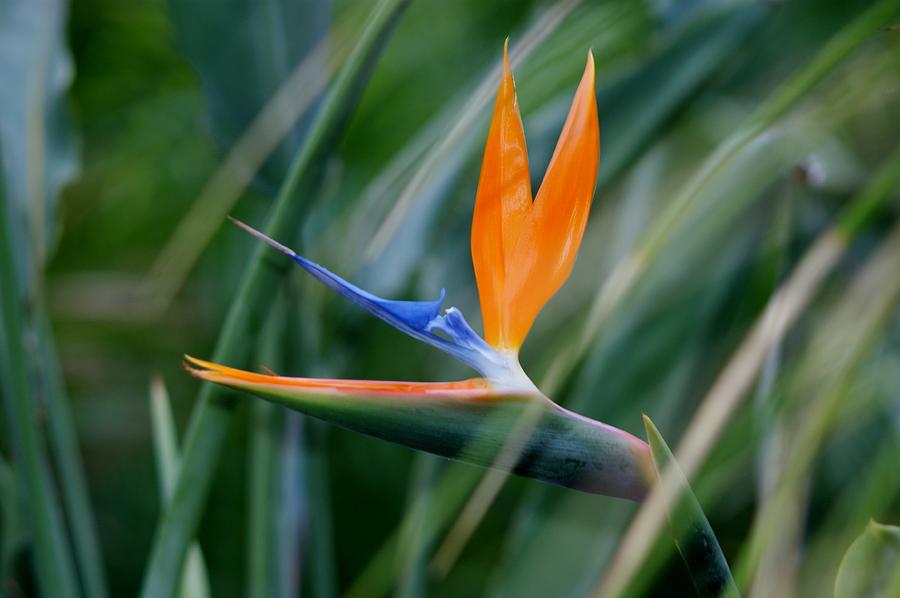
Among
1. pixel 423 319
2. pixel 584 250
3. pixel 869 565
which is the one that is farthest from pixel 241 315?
pixel 584 250

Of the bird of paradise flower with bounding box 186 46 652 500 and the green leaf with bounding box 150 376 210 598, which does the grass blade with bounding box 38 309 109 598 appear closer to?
the green leaf with bounding box 150 376 210 598

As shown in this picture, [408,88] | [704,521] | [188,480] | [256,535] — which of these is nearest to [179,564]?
[188,480]

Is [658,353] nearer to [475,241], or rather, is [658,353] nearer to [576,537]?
[576,537]

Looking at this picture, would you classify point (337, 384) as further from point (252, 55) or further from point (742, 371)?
point (252, 55)

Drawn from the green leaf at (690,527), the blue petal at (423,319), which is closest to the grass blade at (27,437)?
the blue petal at (423,319)

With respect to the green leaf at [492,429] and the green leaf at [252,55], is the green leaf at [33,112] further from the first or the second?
the green leaf at [492,429]

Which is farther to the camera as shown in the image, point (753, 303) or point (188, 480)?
point (753, 303)
